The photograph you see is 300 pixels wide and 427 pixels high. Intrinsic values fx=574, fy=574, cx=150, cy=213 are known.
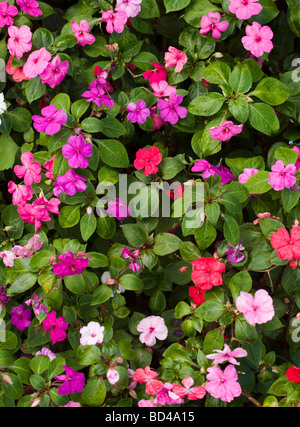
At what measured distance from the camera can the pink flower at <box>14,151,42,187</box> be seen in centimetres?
160

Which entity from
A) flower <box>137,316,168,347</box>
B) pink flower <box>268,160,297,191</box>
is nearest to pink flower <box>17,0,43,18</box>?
pink flower <box>268,160,297,191</box>

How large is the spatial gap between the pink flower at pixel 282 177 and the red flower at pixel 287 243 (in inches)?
4.6

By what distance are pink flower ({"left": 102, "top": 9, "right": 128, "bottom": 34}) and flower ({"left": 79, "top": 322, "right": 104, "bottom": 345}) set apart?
81 cm

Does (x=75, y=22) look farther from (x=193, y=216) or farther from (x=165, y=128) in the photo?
(x=193, y=216)

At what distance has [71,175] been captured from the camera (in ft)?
5.01

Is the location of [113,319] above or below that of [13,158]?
below

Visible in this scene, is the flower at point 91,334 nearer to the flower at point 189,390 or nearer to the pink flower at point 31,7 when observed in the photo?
the flower at point 189,390

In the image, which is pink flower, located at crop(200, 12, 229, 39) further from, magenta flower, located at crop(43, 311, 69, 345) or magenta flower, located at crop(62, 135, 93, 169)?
magenta flower, located at crop(43, 311, 69, 345)

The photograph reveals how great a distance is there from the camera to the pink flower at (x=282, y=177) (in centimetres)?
144

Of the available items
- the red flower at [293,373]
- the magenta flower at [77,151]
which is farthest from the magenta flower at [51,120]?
the red flower at [293,373]

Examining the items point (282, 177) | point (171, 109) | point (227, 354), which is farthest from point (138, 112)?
point (227, 354)

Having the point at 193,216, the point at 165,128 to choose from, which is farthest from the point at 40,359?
the point at 165,128

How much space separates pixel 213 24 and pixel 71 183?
0.59 metres
